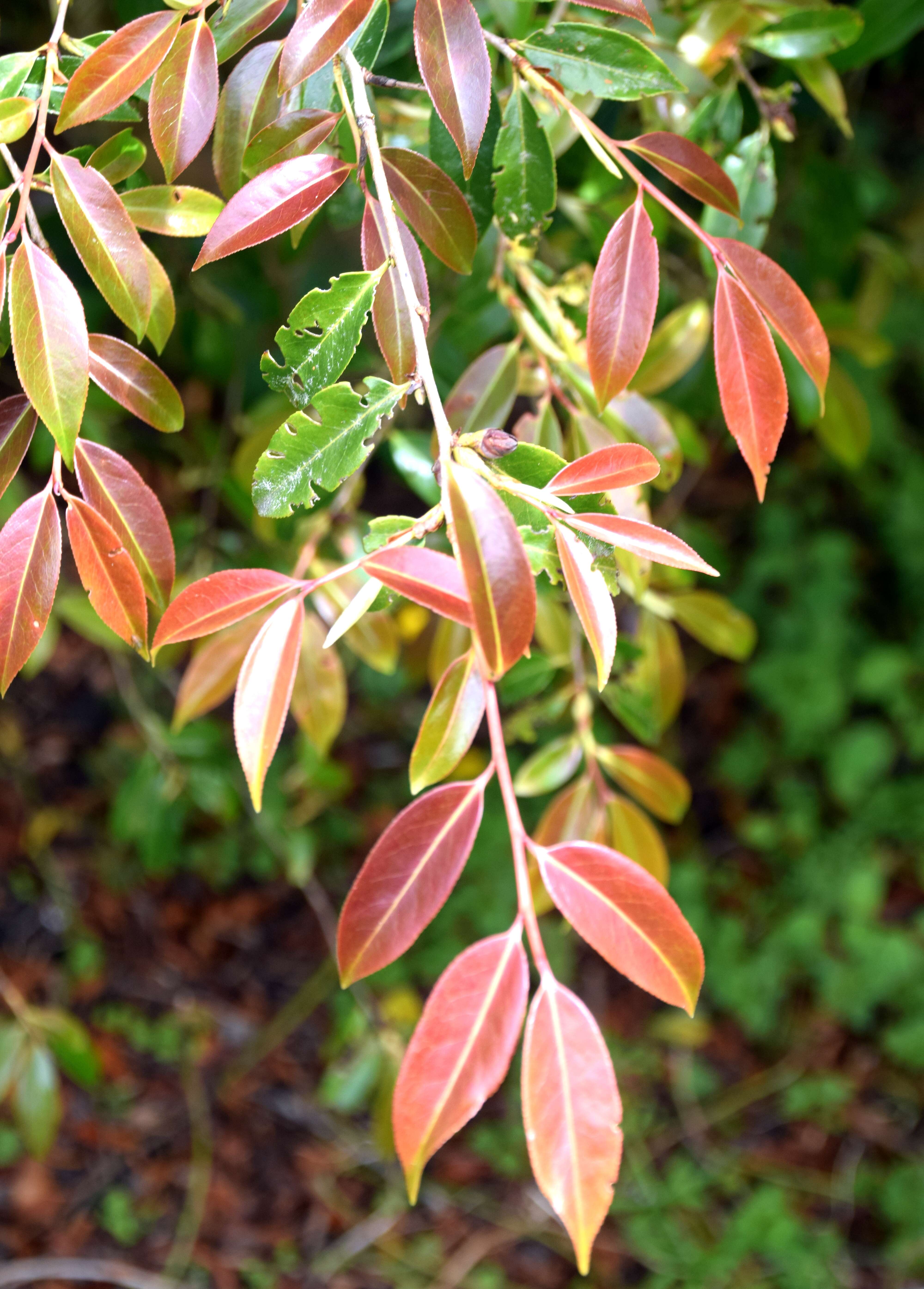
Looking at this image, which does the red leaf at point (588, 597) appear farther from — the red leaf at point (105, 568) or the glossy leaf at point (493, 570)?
the red leaf at point (105, 568)

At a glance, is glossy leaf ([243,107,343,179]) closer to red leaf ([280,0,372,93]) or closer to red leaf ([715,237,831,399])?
red leaf ([280,0,372,93])

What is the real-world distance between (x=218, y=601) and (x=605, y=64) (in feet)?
0.96

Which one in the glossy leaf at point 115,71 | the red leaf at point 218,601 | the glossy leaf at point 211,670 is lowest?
the glossy leaf at point 211,670

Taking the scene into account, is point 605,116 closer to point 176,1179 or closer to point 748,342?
point 748,342

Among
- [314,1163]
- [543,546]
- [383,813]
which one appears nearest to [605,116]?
[543,546]

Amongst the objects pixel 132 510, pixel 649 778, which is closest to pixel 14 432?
pixel 132 510

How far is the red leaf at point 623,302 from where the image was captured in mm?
395

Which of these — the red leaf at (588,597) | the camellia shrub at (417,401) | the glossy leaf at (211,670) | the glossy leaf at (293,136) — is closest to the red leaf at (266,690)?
the camellia shrub at (417,401)

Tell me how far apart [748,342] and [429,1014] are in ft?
0.99

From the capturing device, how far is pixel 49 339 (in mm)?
335

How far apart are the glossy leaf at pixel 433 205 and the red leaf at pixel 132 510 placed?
168 millimetres

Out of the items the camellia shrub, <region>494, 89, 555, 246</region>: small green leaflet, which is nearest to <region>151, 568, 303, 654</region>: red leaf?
the camellia shrub

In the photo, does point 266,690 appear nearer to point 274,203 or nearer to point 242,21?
point 274,203

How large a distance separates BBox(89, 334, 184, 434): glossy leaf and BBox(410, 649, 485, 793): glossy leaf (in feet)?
0.56
